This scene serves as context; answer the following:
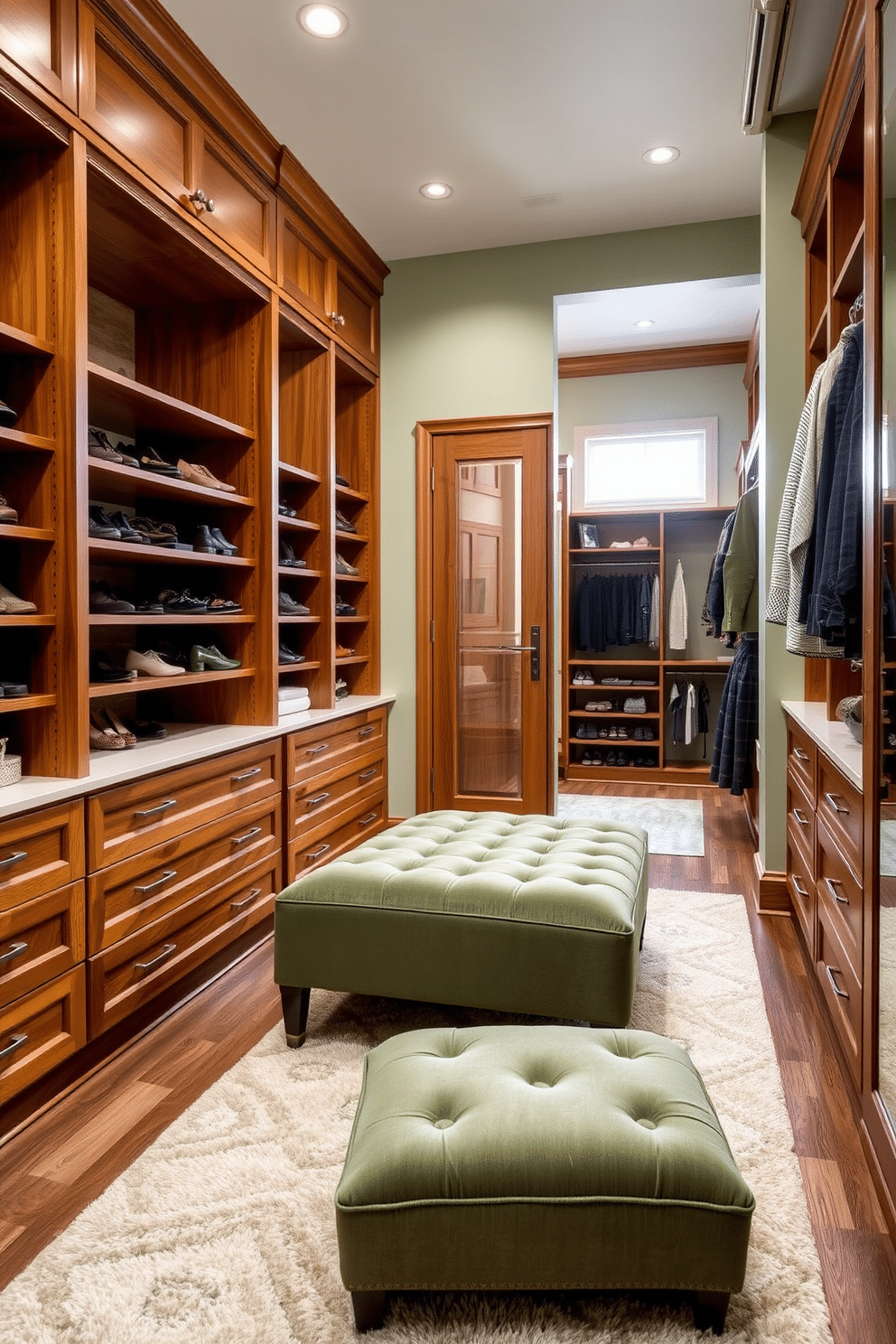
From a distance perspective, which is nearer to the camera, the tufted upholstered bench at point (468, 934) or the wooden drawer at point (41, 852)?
the wooden drawer at point (41, 852)

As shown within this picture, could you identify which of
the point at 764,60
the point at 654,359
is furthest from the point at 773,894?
the point at 654,359

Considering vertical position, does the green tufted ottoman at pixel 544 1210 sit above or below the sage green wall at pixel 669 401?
below

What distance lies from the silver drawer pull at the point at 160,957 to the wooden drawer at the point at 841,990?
5.68ft

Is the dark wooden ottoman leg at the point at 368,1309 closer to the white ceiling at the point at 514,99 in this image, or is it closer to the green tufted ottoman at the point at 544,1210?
the green tufted ottoman at the point at 544,1210

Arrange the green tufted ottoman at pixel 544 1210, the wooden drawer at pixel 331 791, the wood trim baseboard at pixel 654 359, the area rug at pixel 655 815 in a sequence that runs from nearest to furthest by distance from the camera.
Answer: the green tufted ottoman at pixel 544 1210, the wooden drawer at pixel 331 791, the area rug at pixel 655 815, the wood trim baseboard at pixel 654 359

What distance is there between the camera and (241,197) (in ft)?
9.95

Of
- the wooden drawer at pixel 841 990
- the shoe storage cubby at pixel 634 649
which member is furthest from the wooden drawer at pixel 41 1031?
the shoe storage cubby at pixel 634 649

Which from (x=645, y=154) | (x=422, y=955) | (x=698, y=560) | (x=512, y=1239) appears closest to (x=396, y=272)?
(x=645, y=154)

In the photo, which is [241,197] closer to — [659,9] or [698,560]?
[659,9]

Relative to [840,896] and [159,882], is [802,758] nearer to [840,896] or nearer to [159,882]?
[840,896]

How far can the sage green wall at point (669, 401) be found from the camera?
6125 mm

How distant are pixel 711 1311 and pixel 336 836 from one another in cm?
258

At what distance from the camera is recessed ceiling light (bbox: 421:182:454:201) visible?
3627 millimetres

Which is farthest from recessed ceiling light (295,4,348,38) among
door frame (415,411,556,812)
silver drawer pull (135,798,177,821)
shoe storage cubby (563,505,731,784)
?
shoe storage cubby (563,505,731,784)
